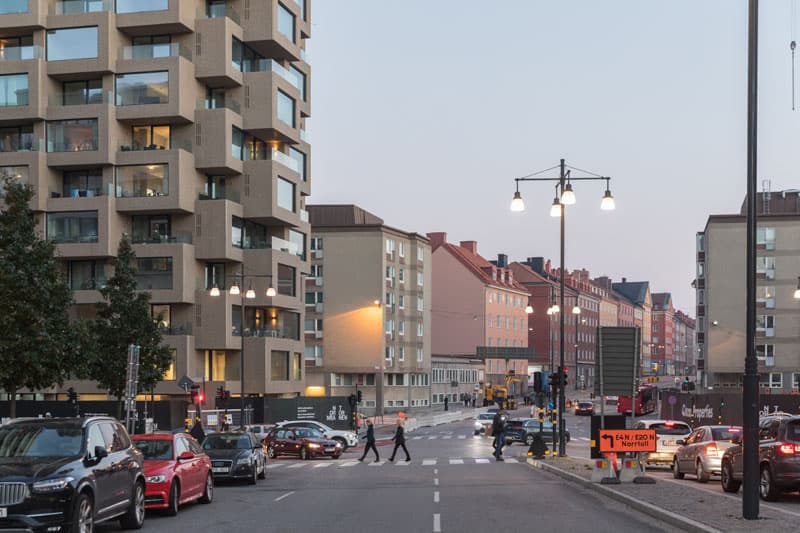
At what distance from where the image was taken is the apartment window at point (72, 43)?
62000mm

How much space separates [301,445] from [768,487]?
26.4 metres

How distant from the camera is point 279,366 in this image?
6738 centimetres

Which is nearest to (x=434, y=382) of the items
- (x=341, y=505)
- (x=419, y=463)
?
(x=419, y=463)

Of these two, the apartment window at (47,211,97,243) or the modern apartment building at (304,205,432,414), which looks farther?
the modern apartment building at (304,205,432,414)

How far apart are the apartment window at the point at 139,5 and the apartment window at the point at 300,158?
1295 centimetres

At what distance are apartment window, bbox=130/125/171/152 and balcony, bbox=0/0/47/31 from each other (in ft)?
26.4

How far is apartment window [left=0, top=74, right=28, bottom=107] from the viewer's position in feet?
204

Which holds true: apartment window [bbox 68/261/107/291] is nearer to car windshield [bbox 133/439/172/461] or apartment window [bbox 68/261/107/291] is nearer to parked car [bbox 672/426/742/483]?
parked car [bbox 672/426/742/483]

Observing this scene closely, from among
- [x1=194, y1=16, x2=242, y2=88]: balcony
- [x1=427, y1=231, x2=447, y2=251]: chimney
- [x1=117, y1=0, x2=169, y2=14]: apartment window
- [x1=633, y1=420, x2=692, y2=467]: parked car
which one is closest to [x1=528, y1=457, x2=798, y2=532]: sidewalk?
[x1=633, y1=420, x2=692, y2=467]: parked car

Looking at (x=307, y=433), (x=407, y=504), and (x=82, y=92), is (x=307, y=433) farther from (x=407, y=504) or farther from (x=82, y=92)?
(x=82, y=92)

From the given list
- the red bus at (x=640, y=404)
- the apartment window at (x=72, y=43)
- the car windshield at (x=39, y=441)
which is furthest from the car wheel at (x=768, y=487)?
the red bus at (x=640, y=404)

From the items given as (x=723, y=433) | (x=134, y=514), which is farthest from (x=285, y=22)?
(x=134, y=514)

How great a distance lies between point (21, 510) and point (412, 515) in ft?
24.0

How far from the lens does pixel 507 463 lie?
3775 cm
